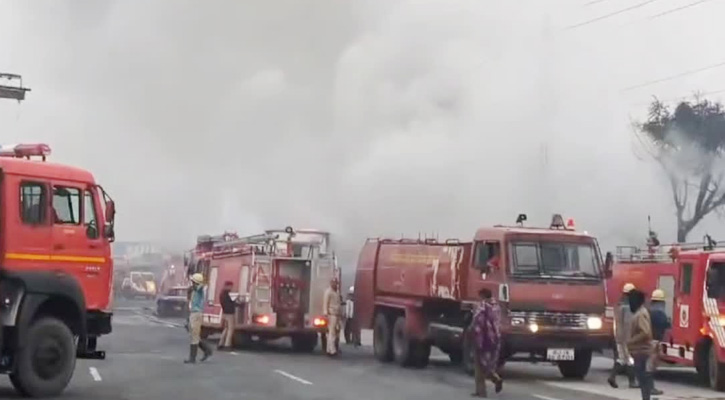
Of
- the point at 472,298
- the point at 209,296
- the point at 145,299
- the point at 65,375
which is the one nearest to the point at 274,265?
the point at 209,296

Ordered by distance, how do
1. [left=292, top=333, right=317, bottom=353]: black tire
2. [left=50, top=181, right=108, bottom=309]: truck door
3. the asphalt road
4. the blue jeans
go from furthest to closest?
[left=292, top=333, right=317, bottom=353]: black tire → the asphalt road → the blue jeans → [left=50, top=181, right=108, bottom=309]: truck door

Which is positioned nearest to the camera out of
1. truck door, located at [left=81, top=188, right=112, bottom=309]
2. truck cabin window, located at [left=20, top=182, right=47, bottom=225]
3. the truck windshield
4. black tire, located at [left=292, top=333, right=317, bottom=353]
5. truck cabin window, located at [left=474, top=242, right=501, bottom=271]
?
truck cabin window, located at [left=20, top=182, right=47, bottom=225]

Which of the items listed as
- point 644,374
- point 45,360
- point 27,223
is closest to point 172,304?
point 45,360

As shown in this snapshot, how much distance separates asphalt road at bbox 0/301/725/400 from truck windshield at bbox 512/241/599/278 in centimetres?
195

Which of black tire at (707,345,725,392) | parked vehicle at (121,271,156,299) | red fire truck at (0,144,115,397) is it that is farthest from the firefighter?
parked vehicle at (121,271,156,299)

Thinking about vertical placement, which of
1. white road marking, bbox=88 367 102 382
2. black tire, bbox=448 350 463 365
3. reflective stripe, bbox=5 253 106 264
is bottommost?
black tire, bbox=448 350 463 365

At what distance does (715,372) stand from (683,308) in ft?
5.91

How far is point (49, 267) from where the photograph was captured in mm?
16109

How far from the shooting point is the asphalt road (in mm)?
17328

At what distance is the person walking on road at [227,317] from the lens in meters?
27.9

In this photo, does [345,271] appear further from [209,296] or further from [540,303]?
[540,303]

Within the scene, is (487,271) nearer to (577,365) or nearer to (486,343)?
(577,365)

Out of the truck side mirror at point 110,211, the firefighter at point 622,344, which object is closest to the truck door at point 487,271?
the firefighter at point 622,344

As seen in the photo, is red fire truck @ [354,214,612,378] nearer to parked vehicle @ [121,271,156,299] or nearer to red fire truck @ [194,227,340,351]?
red fire truck @ [194,227,340,351]
